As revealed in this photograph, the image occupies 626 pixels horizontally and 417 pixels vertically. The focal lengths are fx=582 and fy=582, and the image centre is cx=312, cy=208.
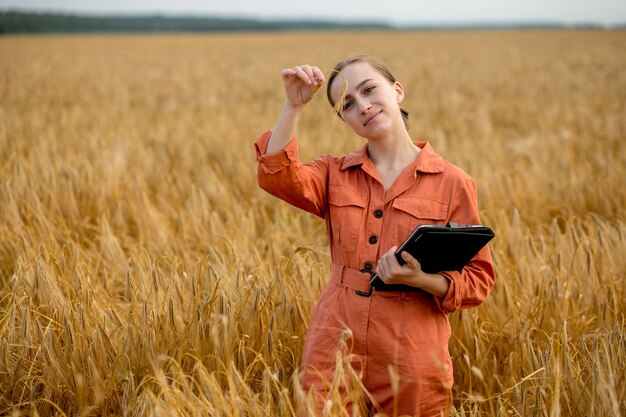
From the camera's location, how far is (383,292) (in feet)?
5.07

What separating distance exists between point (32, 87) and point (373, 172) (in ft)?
32.4

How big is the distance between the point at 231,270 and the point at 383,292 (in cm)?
77

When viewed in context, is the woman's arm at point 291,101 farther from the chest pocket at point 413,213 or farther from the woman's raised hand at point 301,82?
the chest pocket at point 413,213

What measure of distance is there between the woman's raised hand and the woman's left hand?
19.3 inches

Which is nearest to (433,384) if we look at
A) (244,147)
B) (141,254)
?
(141,254)

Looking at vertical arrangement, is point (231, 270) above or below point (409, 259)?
below

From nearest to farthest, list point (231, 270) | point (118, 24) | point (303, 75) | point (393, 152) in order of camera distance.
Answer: point (303, 75) → point (393, 152) → point (231, 270) → point (118, 24)

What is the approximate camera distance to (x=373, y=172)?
1626 millimetres

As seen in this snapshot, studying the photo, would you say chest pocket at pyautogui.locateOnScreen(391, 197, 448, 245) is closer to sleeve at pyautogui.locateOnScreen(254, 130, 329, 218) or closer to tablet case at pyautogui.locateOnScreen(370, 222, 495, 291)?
tablet case at pyautogui.locateOnScreen(370, 222, 495, 291)

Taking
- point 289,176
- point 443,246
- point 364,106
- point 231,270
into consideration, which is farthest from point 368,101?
point 231,270

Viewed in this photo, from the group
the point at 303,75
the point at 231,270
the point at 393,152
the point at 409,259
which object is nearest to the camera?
the point at 409,259

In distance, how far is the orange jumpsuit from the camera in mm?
1517

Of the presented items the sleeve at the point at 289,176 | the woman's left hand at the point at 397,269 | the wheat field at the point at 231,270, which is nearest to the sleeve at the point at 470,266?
the woman's left hand at the point at 397,269

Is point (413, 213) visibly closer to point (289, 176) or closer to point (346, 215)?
point (346, 215)
